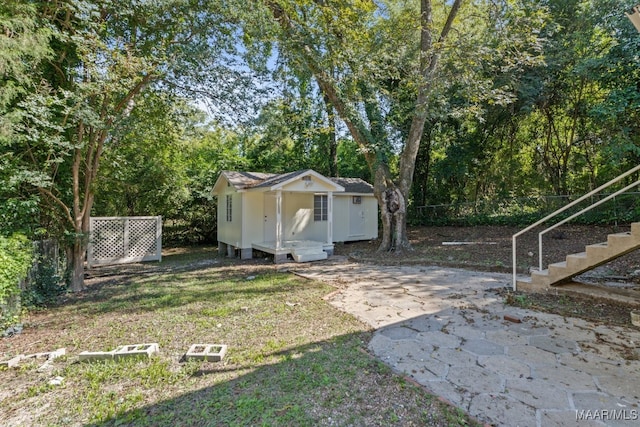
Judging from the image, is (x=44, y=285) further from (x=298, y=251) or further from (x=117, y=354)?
(x=298, y=251)

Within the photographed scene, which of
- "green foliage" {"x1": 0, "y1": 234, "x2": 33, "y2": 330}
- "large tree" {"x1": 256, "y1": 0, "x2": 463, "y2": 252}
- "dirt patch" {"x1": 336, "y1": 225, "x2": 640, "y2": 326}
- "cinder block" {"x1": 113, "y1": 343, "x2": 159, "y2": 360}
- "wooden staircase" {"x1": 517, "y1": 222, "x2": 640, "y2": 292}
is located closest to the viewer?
"cinder block" {"x1": 113, "y1": 343, "x2": 159, "y2": 360}

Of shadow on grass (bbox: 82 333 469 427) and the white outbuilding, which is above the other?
the white outbuilding

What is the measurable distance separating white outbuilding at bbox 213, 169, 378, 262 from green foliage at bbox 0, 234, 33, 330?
5.36 meters

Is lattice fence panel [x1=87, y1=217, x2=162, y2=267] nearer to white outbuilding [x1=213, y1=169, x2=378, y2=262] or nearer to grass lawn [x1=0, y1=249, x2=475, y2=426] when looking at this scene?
white outbuilding [x1=213, y1=169, x2=378, y2=262]

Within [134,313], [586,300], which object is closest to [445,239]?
[586,300]

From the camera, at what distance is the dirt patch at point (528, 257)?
431cm

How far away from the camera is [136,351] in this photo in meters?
3.21

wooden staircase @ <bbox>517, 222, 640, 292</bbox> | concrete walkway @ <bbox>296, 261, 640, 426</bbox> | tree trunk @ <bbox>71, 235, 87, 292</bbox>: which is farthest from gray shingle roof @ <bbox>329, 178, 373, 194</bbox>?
tree trunk @ <bbox>71, 235, 87, 292</bbox>

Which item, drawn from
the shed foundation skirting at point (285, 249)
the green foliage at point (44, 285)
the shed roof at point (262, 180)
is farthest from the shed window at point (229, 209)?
the green foliage at point (44, 285)

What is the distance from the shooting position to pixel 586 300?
4570mm

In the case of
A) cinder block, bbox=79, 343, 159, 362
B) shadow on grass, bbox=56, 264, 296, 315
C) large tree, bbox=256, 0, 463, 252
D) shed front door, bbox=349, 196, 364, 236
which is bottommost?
shadow on grass, bbox=56, 264, 296, 315

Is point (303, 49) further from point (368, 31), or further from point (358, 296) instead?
point (358, 296)

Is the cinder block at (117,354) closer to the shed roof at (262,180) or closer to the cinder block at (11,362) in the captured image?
the cinder block at (11,362)

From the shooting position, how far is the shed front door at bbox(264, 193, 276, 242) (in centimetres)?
1063
